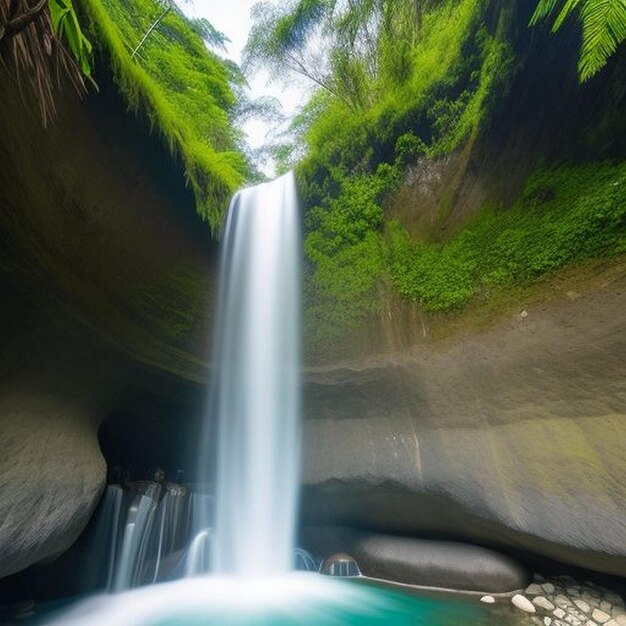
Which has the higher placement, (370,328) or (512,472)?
(370,328)

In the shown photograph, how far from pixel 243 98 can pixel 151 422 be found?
41.9 feet

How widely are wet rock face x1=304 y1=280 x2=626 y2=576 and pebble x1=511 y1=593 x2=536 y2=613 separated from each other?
49 cm

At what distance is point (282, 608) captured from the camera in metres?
4.23

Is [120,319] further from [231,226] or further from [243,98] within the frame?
[243,98]

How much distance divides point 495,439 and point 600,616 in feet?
5.44

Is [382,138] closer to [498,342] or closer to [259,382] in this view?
[498,342]

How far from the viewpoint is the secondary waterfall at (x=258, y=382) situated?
20.1 feet

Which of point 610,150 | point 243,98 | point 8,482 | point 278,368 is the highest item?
point 243,98

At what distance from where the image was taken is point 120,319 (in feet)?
17.3

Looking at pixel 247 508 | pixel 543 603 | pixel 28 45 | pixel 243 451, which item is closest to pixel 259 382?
pixel 243 451

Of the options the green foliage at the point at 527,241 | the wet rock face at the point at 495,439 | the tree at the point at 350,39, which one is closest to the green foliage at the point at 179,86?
the tree at the point at 350,39

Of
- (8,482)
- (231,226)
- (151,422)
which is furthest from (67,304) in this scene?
(151,422)

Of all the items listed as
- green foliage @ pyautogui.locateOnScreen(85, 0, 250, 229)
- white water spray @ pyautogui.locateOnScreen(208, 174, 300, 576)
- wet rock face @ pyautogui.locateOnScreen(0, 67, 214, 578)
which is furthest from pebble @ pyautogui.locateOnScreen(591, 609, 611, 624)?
green foliage @ pyautogui.locateOnScreen(85, 0, 250, 229)

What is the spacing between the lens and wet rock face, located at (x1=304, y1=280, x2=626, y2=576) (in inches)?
143
